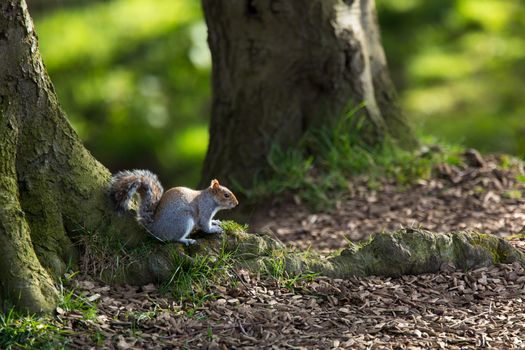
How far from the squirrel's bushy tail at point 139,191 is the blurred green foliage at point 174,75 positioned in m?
5.57

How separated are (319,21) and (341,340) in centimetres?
307

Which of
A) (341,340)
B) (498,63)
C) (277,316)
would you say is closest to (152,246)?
(277,316)

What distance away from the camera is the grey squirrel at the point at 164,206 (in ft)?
14.0

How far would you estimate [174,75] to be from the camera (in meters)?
11.1

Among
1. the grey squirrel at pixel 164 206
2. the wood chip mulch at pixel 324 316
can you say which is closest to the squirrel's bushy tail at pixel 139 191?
the grey squirrel at pixel 164 206

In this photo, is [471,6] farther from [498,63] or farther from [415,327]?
[415,327]

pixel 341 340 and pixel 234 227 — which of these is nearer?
pixel 341 340

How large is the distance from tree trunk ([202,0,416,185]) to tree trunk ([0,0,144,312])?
2.24m

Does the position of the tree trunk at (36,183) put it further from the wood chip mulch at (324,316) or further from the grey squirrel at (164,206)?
the wood chip mulch at (324,316)

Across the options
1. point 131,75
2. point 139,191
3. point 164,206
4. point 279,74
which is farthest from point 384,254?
point 131,75

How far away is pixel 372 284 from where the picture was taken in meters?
4.46

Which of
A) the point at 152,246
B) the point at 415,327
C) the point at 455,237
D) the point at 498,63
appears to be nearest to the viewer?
the point at 415,327

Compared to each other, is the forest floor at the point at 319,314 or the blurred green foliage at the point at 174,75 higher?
the blurred green foliage at the point at 174,75

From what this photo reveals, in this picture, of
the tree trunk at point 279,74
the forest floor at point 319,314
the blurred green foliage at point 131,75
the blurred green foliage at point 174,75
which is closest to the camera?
the forest floor at point 319,314
